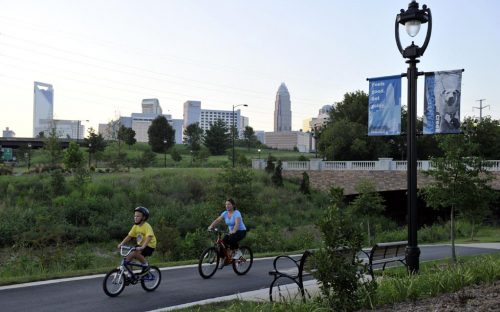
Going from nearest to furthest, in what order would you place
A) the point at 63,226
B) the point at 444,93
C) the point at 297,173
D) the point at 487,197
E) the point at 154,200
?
the point at 444,93 < the point at 487,197 < the point at 63,226 < the point at 154,200 < the point at 297,173

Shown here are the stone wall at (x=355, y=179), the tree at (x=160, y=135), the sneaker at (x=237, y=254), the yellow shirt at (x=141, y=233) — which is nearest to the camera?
the yellow shirt at (x=141, y=233)

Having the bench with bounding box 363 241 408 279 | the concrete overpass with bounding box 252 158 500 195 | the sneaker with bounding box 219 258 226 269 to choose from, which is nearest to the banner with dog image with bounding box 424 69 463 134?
the bench with bounding box 363 241 408 279

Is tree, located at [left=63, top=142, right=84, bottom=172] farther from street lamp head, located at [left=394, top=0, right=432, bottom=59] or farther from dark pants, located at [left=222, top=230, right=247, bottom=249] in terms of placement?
street lamp head, located at [left=394, top=0, right=432, bottom=59]

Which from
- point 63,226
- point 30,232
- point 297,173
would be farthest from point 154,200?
point 297,173

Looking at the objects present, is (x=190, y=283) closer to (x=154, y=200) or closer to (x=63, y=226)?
(x=63, y=226)

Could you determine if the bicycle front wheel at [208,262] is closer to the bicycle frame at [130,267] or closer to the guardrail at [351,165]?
the bicycle frame at [130,267]

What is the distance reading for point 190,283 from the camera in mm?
10086

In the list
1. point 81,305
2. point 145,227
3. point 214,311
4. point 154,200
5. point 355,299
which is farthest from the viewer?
point 154,200

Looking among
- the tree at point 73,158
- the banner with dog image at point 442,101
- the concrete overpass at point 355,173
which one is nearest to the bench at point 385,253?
the banner with dog image at point 442,101

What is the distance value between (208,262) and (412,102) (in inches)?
205

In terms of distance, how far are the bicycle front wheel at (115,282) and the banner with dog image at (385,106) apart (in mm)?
5553

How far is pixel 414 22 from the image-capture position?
343 inches

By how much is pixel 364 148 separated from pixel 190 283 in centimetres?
5064

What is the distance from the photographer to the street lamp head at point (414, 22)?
8664mm
